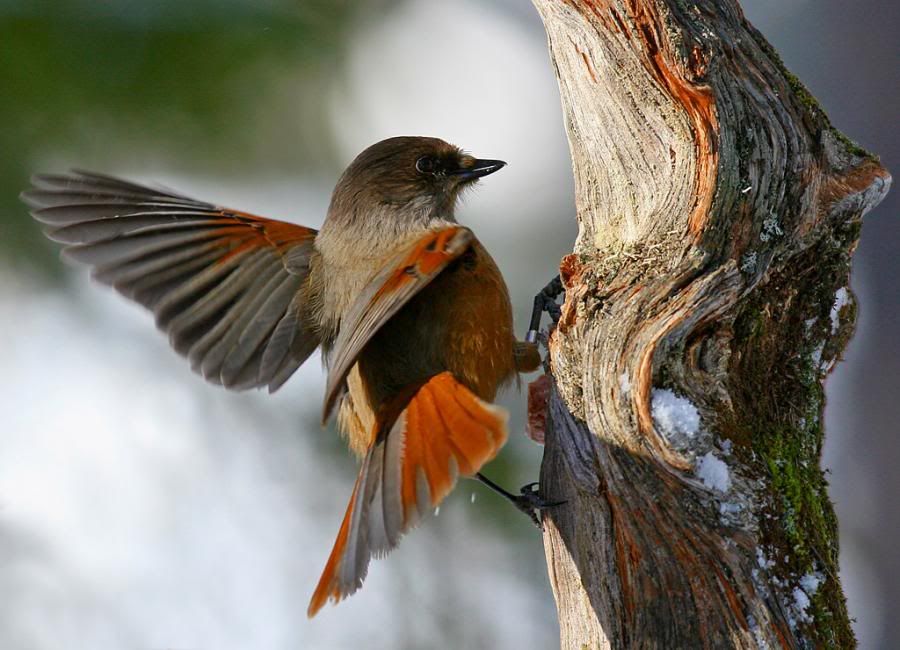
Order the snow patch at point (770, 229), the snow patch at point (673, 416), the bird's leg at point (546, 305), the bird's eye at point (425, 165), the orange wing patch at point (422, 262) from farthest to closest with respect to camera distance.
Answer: the bird's eye at point (425, 165), the bird's leg at point (546, 305), the orange wing patch at point (422, 262), the snow patch at point (770, 229), the snow patch at point (673, 416)

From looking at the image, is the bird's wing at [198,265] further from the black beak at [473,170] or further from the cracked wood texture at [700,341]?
the cracked wood texture at [700,341]

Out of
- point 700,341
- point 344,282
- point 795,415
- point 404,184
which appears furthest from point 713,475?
point 404,184

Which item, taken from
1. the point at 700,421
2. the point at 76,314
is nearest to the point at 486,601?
the point at 76,314

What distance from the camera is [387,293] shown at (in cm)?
391

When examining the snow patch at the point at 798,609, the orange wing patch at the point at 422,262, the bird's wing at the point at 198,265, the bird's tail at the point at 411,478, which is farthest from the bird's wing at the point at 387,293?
the snow patch at the point at 798,609

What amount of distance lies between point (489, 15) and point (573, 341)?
475 cm

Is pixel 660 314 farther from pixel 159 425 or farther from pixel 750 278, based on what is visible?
pixel 159 425

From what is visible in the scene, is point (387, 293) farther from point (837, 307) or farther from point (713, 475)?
point (837, 307)

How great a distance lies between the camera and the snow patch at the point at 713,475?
119 inches

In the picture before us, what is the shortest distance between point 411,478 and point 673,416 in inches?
35.4

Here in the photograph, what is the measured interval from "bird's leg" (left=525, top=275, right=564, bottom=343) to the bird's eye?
3.17 feet

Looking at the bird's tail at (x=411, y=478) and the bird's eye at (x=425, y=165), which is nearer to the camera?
the bird's tail at (x=411, y=478)

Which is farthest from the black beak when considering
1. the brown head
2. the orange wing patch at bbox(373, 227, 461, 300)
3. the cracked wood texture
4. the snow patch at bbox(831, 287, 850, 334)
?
the snow patch at bbox(831, 287, 850, 334)

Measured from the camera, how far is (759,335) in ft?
10.7
